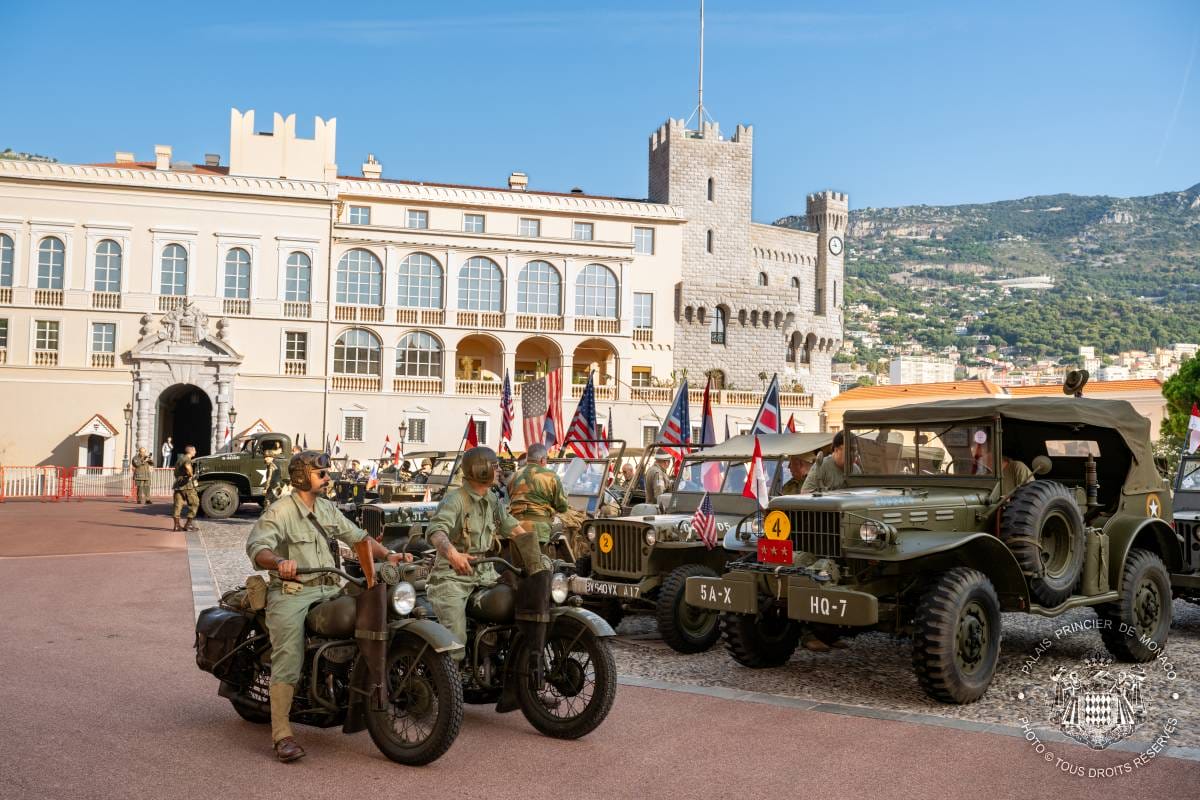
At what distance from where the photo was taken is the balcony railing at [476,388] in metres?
54.1

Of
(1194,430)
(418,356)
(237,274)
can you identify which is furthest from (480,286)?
(1194,430)

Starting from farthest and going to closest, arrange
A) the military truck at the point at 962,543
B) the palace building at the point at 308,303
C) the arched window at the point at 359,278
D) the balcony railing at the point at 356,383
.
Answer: the arched window at the point at 359,278 → the balcony railing at the point at 356,383 → the palace building at the point at 308,303 → the military truck at the point at 962,543

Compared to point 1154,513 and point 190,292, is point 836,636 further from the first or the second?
point 190,292

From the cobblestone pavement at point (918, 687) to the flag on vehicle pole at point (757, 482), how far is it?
1575mm

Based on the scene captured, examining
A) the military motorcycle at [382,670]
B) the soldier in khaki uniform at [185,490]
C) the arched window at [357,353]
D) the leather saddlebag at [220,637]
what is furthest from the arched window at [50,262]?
the military motorcycle at [382,670]

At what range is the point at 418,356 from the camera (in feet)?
179

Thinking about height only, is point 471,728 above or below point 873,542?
below

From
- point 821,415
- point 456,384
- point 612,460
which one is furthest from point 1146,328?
point 612,460

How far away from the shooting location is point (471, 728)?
721cm

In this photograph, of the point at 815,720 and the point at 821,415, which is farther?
the point at 821,415

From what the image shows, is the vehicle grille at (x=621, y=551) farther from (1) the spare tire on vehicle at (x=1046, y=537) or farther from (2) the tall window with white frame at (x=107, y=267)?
(2) the tall window with white frame at (x=107, y=267)

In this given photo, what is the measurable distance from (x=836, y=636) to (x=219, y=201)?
156 feet

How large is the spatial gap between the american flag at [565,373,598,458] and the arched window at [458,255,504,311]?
36.1 m

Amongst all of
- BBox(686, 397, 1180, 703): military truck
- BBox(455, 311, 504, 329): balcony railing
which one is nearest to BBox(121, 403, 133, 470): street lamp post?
BBox(455, 311, 504, 329): balcony railing
